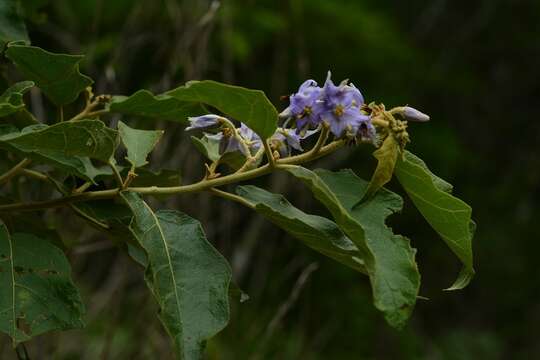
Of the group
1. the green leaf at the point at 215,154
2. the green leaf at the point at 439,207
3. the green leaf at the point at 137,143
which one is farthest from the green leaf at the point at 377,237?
the green leaf at the point at 137,143

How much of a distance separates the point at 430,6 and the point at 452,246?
20.4ft

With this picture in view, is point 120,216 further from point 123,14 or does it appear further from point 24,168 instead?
point 123,14

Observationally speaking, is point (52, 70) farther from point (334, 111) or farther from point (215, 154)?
point (334, 111)

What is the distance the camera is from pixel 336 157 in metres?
4.44

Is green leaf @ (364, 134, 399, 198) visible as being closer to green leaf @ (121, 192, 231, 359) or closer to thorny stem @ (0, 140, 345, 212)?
thorny stem @ (0, 140, 345, 212)

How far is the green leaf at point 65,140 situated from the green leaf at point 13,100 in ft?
0.10

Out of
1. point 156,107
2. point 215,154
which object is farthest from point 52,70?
point 215,154

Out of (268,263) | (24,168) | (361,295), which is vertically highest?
(24,168)

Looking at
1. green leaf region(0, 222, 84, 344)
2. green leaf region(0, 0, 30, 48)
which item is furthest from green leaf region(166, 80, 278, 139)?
green leaf region(0, 0, 30, 48)

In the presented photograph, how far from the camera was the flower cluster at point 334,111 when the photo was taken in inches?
43.0

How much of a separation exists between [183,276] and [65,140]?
231mm

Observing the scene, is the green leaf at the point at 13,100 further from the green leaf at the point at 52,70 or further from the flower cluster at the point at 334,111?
the flower cluster at the point at 334,111

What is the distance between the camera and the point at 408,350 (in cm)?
529

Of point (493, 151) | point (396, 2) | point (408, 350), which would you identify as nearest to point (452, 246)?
point (408, 350)
